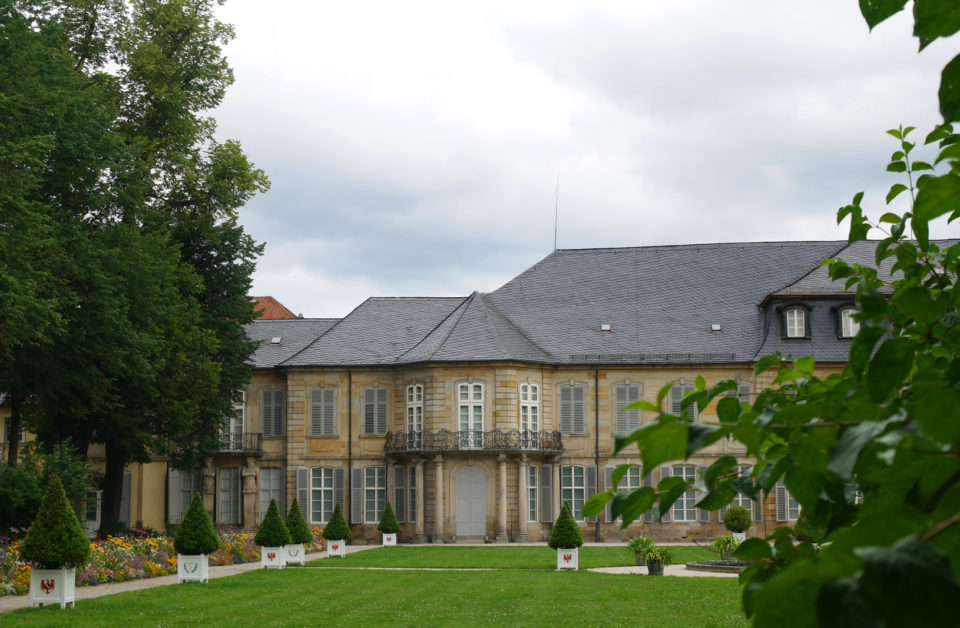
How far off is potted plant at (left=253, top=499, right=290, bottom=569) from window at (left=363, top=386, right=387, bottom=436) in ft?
43.1

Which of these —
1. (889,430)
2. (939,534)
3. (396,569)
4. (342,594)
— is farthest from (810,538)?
(396,569)

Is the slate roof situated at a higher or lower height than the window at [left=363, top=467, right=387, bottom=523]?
higher

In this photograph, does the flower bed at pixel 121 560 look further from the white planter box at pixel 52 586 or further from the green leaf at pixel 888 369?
the green leaf at pixel 888 369

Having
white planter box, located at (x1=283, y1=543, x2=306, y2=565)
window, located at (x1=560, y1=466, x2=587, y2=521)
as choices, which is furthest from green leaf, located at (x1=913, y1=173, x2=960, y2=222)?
window, located at (x1=560, y1=466, x2=587, y2=521)

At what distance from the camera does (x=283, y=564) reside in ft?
88.8

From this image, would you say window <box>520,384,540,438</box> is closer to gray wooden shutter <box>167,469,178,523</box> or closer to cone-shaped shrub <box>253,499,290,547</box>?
gray wooden shutter <box>167,469,178,523</box>

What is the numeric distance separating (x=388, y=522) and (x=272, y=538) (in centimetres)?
999

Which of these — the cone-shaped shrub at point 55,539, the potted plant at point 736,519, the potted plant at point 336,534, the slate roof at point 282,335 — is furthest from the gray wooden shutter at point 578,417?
the cone-shaped shrub at point 55,539

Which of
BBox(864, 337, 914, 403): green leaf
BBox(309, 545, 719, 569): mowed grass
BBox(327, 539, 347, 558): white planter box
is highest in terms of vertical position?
BBox(864, 337, 914, 403): green leaf

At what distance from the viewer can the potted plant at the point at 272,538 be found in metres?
26.8

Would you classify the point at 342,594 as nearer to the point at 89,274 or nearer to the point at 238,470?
the point at 89,274

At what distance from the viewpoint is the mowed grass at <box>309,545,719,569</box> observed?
2761cm

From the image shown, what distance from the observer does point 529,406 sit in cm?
3884

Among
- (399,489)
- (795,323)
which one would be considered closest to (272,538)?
(399,489)
